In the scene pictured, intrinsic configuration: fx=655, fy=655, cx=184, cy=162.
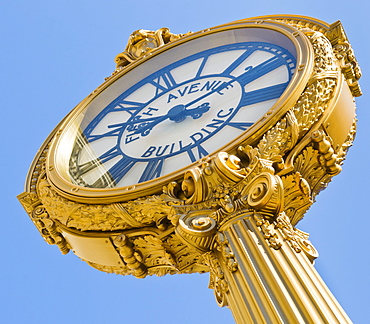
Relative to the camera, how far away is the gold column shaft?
3.57m

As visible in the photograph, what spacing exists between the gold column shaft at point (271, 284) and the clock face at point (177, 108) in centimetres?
124

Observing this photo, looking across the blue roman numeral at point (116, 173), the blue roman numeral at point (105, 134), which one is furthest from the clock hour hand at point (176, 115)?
the blue roman numeral at point (116, 173)

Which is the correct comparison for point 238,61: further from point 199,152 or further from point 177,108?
point 199,152

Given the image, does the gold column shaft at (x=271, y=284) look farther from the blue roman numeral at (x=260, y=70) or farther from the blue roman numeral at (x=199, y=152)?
the blue roman numeral at (x=260, y=70)

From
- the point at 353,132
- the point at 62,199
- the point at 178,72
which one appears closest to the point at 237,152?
the point at 353,132

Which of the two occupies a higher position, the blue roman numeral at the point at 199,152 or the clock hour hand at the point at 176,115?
the clock hour hand at the point at 176,115

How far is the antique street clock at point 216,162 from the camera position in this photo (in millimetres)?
4152

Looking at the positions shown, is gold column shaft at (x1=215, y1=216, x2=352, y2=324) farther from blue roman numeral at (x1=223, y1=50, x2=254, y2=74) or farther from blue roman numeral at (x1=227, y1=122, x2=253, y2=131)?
blue roman numeral at (x1=223, y1=50, x2=254, y2=74)

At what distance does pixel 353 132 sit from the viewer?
530 centimetres

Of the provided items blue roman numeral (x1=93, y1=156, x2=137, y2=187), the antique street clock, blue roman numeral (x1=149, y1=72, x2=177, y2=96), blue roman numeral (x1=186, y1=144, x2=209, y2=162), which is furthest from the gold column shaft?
blue roman numeral (x1=149, y1=72, x2=177, y2=96)

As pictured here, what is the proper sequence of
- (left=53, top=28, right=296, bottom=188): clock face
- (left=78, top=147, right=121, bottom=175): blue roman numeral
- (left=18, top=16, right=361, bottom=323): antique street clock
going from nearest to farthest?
(left=18, top=16, right=361, bottom=323): antique street clock < (left=53, top=28, right=296, bottom=188): clock face < (left=78, top=147, right=121, bottom=175): blue roman numeral

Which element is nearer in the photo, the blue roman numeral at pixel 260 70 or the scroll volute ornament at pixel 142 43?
the blue roman numeral at pixel 260 70

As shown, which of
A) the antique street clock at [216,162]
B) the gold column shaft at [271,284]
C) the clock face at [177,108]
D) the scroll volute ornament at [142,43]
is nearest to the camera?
the gold column shaft at [271,284]

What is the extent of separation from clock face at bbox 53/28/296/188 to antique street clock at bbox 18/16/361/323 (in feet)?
0.05
